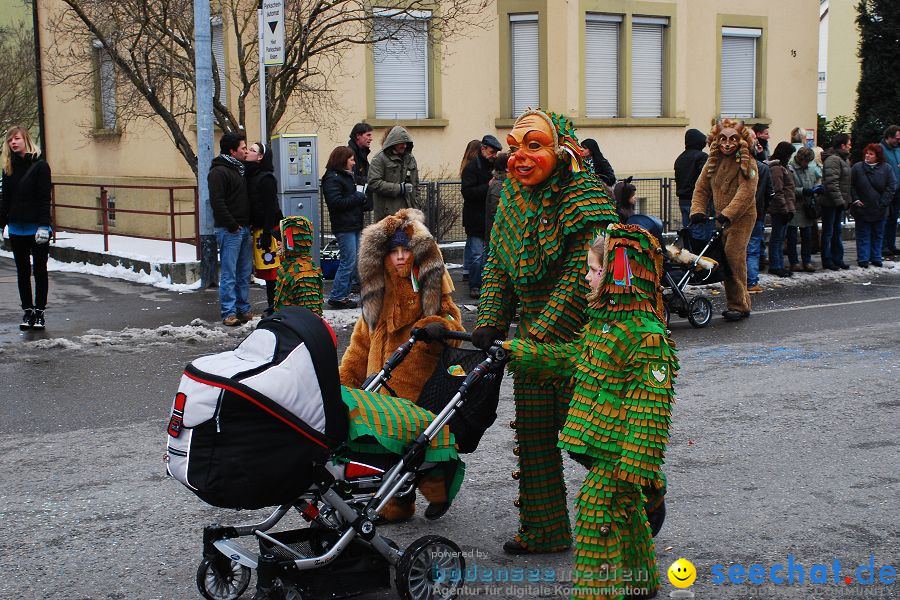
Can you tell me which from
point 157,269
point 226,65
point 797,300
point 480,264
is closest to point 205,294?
point 157,269

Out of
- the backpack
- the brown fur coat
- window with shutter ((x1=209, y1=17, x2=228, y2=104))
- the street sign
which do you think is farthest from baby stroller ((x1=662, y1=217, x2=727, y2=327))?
window with shutter ((x1=209, y1=17, x2=228, y2=104))

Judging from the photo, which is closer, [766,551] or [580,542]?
[580,542]

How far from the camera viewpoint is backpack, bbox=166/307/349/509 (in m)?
3.95

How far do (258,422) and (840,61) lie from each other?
3819cm

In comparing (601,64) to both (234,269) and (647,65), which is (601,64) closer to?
(647,65)

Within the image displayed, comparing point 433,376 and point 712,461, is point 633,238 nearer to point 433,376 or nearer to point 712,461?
point 433,376

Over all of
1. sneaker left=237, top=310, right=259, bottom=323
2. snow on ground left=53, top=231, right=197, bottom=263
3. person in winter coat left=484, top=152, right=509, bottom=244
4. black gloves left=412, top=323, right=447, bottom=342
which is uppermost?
person in winter coat left=484, top=152, right=509, bottom=244

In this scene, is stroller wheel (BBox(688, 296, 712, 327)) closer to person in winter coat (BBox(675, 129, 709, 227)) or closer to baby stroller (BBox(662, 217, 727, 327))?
baby stroller (BBox(662, 217, 727, 327))

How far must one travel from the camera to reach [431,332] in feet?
16.8

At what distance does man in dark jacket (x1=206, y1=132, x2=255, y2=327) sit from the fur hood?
226 inches

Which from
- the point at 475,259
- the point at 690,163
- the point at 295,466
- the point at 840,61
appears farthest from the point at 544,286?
the point at 840,61

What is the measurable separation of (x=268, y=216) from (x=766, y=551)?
765 centimetres

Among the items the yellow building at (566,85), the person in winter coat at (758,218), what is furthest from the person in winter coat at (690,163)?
the yellow building at (566,85)

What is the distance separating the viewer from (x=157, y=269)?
14344 millimetres
